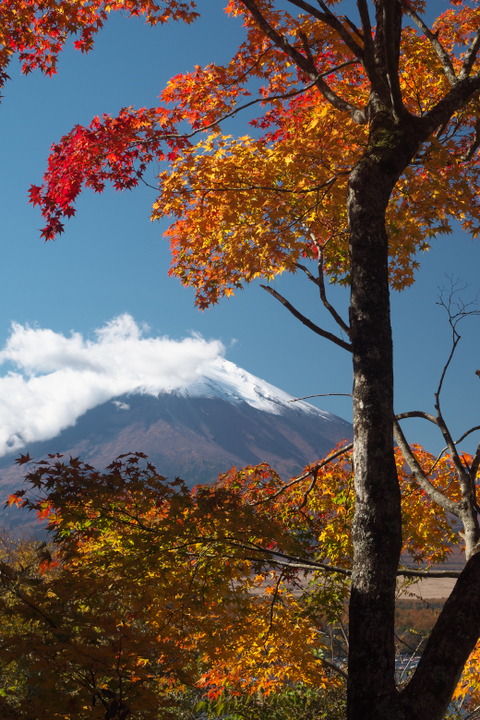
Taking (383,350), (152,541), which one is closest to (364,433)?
(383,350)

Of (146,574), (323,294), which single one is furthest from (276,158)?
(146,574)

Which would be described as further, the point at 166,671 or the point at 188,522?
the point at 188,522

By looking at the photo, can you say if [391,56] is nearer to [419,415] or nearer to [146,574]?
[419,415]

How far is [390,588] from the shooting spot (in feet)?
9.33

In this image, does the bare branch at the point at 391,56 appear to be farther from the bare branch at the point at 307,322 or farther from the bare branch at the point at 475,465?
the bare branch at the point at 475,465

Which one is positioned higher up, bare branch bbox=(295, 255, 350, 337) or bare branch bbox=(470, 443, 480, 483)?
bare branch bbox=(295, 255, 350, 337)

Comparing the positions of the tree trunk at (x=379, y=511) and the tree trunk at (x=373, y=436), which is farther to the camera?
the tree trunk at (x=373, y=436)

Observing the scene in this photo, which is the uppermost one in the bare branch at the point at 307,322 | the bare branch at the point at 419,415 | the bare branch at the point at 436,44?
the bare branch at the point at 436,44

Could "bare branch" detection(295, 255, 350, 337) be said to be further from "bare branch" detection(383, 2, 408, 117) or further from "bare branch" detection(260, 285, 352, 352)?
"bare branch" detection(383, 2, 408, 117)

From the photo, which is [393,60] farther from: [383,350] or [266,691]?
[266,691]

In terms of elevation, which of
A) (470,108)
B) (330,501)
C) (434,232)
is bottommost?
(330,501)

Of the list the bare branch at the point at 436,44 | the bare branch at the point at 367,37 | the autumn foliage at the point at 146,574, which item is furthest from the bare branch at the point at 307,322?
the bare branch at the point at 436,44

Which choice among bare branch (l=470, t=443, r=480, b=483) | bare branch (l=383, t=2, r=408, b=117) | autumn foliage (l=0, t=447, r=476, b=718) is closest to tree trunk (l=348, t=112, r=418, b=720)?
bare branch (l=383, t=2, r=408, b=117)

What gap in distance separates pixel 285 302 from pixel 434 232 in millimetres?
2235
